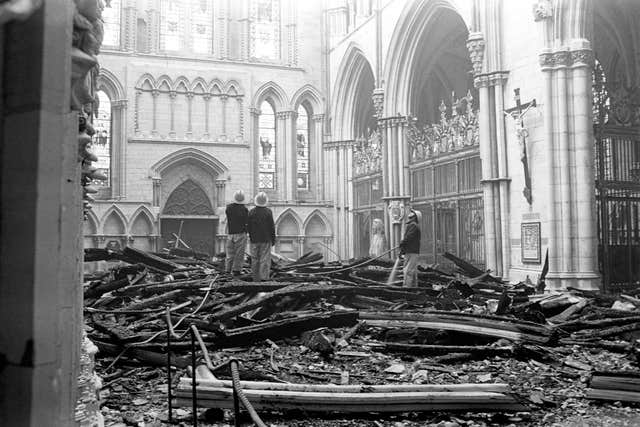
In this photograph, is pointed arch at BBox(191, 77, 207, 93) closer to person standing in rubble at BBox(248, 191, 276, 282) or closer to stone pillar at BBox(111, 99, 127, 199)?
stone pillar at BBox(111, 99, 127, 199)

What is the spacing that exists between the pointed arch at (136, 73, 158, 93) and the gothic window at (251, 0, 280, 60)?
14.6 ft

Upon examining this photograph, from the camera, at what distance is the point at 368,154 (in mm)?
23562

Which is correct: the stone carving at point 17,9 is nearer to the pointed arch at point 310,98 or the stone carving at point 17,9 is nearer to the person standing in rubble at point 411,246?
the person standing in rubble at point 411,246

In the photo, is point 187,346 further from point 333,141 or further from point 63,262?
point 333,141

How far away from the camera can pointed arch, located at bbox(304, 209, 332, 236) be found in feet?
82.7

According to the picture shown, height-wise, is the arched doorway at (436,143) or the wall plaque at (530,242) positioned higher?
the arched doorway at (436,143)

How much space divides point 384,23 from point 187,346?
17143 millimetres


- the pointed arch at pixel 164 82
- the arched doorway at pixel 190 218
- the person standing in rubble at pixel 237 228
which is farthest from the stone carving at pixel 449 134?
the pointed arch at pixel 164 82

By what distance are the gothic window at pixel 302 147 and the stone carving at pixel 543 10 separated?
14293 mm

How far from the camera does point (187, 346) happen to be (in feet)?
19.6

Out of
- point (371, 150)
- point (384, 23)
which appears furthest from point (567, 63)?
point (371, 150)

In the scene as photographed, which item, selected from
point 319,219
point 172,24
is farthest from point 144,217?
point 172,24

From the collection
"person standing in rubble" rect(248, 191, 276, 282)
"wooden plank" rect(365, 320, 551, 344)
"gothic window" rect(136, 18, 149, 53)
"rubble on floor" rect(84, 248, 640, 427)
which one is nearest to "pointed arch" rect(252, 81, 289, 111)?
"gothic window" rect(136, 18, 149, 53)

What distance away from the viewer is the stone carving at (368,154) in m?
22.8
